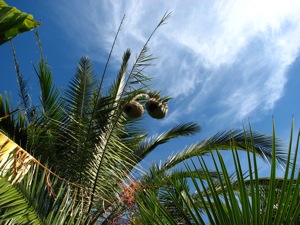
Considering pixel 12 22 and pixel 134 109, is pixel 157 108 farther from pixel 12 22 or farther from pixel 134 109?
pixel 12 22

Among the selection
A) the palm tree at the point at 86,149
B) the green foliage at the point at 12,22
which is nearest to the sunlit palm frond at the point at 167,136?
the palm tree at the point at 86,149

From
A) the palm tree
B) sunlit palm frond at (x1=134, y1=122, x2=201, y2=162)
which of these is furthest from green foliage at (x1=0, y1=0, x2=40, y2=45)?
sunlit palm frond at (x1=134, y1=122, x2=201, y2=162)

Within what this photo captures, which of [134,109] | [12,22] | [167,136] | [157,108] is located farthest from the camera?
[167,136]

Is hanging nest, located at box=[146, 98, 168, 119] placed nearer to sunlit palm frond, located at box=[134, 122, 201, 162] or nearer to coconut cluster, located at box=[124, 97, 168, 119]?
coconut cluster, located at box=[124, 97, 168, 119]

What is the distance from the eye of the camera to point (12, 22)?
223 centimetres

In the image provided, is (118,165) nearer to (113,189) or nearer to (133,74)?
(113,189)

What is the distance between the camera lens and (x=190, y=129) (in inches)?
265

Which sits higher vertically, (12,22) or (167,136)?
(167,136)

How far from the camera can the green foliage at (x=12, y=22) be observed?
2.21m

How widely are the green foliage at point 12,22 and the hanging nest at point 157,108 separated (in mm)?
2061

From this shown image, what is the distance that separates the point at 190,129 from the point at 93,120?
7.31 ft

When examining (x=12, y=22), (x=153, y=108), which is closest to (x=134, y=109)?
(x=153, y=108)

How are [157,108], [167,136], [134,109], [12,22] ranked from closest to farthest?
[12,22] < [157,108] < [134,109] < [167,136]

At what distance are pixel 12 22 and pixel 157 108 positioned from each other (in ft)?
7.20
